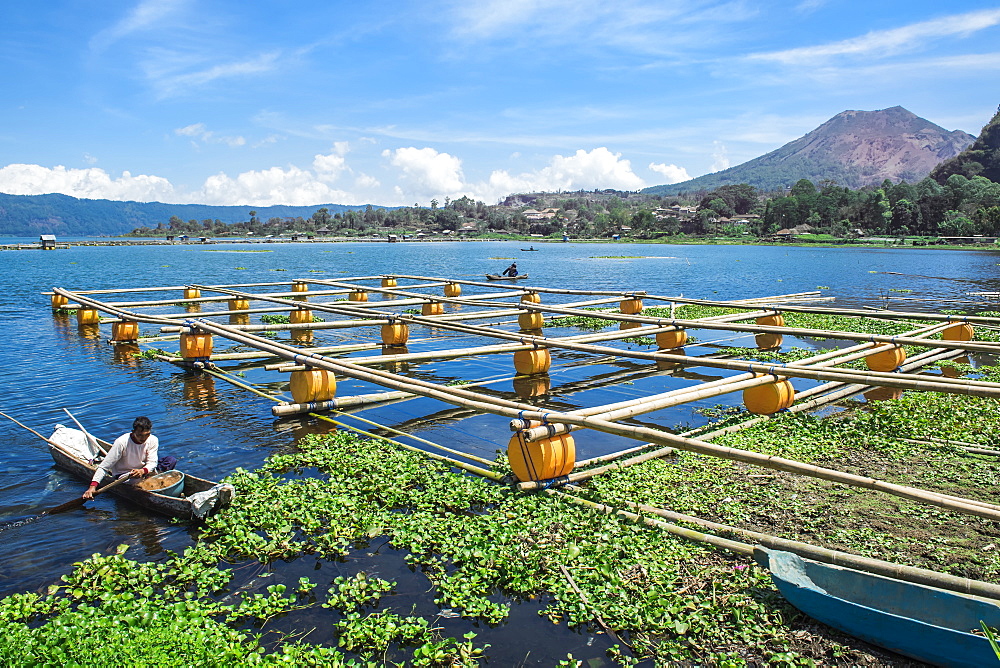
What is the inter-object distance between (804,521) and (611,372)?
33.9ft

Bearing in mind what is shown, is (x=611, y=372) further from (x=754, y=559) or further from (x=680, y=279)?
(x=680, y=279)

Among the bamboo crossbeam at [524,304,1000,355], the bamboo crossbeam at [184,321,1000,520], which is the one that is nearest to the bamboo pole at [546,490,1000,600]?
the bamboo crossbeam at [184,321,1000,520]

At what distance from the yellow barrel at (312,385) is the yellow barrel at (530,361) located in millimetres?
5228

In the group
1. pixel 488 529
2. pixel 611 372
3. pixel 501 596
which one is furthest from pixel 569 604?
pixel 611 372

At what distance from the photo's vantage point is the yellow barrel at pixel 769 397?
12602 mm

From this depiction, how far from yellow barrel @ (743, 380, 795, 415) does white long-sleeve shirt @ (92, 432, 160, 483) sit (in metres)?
9.98

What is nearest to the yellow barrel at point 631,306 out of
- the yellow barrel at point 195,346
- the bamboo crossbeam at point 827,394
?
the bamboo crossbeam at point 827,394

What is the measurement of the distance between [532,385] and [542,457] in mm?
7784

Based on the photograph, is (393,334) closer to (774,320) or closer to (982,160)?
Answer: (774,320)

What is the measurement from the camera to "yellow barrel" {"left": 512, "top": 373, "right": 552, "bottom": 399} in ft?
52.1

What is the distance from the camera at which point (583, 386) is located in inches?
658

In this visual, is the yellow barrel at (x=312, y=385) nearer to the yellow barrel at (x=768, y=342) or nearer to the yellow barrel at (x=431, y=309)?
the yellow barrel at (x=431, y=309)

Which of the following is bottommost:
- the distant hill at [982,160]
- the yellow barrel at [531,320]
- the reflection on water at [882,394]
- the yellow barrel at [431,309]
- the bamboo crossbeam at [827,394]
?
the reflection on water at [882,394]

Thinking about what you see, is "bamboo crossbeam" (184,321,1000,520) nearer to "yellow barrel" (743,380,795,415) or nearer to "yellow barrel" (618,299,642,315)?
"yellow barrel" (743,380,795,415)
